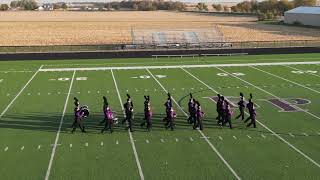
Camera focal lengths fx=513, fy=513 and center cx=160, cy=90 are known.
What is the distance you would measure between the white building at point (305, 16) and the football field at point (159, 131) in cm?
4446

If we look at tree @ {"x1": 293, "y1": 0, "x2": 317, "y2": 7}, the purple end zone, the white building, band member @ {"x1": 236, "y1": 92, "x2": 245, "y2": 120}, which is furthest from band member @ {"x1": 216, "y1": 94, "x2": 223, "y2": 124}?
tree @ {"x1": 293, "y1": 0, "x2": 317, "y2": 7}

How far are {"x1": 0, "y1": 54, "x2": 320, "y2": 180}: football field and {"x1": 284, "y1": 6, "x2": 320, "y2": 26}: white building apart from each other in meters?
44.5

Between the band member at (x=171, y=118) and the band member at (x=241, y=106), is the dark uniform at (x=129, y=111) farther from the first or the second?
the band member at (x=241, y=106)

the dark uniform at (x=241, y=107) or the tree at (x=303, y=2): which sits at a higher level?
the tree at (x=303, y=2)

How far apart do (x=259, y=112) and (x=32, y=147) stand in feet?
27.7

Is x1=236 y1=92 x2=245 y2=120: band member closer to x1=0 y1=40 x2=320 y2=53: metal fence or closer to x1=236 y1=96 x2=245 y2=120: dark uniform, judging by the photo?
x1=236 y1=96 x2=245 y2=120: dark uniform

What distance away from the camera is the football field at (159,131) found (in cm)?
1219

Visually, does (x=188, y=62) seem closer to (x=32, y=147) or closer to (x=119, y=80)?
(x=119, y=80)

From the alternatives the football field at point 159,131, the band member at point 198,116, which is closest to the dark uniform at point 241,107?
the football field at point 159,131

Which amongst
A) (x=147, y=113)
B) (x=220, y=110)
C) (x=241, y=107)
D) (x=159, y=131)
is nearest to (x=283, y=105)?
(x=241, y=107)

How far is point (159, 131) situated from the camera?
15898mm

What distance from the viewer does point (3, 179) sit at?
11555mm

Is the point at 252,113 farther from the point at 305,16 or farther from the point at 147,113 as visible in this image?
the point at 305,16

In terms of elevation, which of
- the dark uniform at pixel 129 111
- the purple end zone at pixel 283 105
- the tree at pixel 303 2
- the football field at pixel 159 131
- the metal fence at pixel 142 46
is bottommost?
the purple end zone at pixel 283 105
